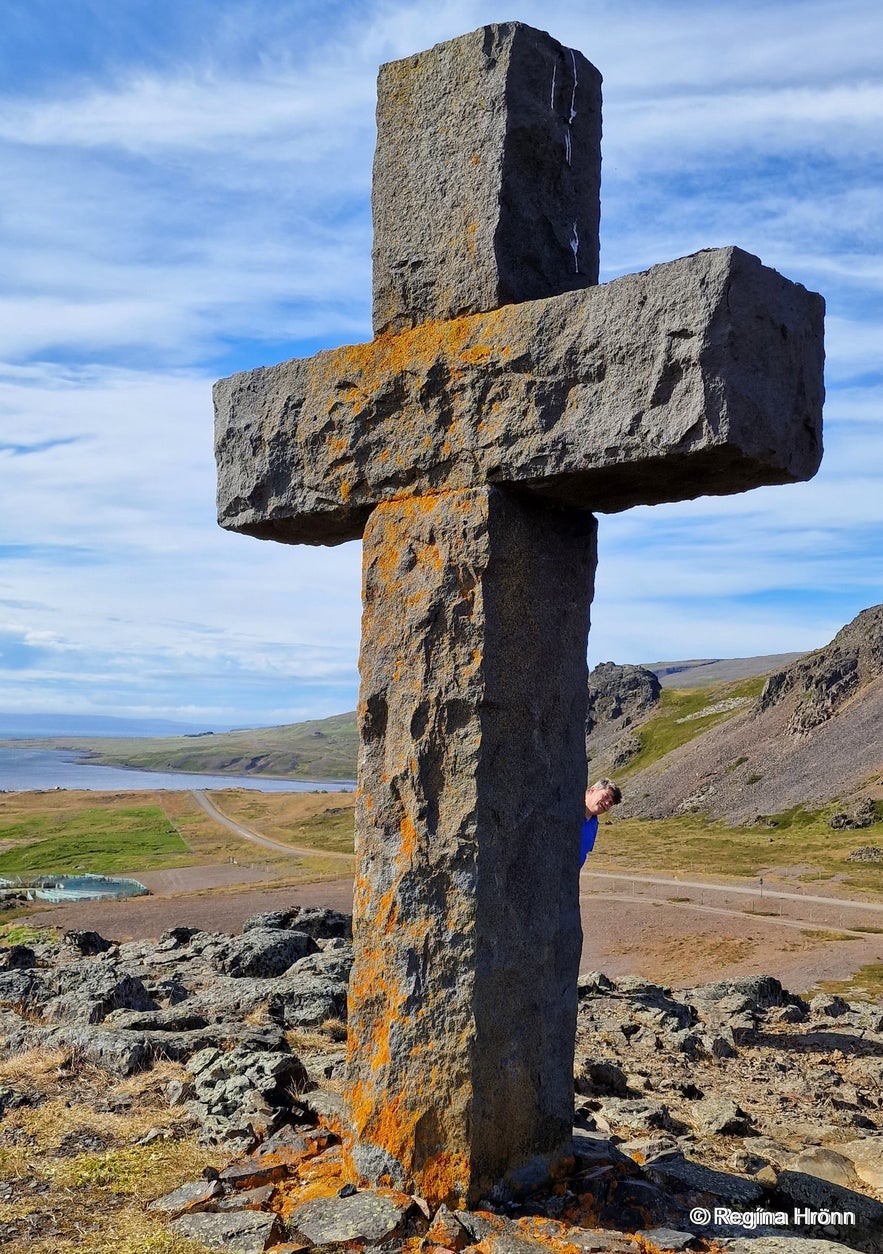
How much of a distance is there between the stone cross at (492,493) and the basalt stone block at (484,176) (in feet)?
0.05

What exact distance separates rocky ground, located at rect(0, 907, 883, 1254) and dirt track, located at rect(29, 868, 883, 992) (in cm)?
857

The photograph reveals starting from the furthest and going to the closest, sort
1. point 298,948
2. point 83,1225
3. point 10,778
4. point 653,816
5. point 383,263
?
1. point 10,778
2. point 653,816
3. point 298,948
4. point 383,263
5. point 83,1225

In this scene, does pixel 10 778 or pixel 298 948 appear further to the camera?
pixel 10 778

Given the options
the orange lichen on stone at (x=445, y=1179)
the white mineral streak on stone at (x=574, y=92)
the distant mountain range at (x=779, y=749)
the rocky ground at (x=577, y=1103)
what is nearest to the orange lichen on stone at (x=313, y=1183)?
the rocky ground at (x=577, y=1103)

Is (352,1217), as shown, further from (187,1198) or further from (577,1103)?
(577,1103)

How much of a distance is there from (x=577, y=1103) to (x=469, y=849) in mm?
3207

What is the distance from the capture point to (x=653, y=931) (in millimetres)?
25484

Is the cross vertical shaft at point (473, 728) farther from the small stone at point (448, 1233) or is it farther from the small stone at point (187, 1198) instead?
the small stone at point (187, 1198)

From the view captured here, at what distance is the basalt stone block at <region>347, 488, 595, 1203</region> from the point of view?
5.23 m

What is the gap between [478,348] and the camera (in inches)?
215

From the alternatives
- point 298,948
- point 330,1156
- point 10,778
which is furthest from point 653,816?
point 10,778

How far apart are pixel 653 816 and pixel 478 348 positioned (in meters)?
61.6

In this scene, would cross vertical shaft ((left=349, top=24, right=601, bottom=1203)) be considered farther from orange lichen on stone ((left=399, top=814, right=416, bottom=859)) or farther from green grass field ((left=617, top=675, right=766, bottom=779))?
green grass field ((left=617, top=675, right=766, bottom=779))

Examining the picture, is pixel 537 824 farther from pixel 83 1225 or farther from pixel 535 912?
pixel 83 1225
